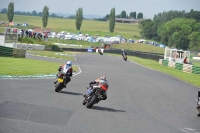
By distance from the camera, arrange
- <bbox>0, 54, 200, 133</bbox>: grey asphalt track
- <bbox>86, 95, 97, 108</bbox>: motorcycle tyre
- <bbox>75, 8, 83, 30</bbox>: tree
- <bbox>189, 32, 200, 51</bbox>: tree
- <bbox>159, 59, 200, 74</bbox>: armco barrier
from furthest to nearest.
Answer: <bbox>75, 8, 83, 30</bbox>: tree
<bbox>189, 32, 200, 51</bbox>: tree
<bbox>159, 59, 200, 74</bbox>: armco barrier
<bbox>86, 95, 97, 108</bbox>: motorcycle tyre
<bbox>0, 54, 200, 133</bbox>: grey asphalt track

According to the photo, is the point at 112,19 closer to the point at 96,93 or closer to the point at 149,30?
the point at 149,30

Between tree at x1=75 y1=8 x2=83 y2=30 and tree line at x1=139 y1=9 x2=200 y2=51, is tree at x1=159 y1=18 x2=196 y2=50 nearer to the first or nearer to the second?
tree line at x1=139 y1=9 x2=200 y2=51

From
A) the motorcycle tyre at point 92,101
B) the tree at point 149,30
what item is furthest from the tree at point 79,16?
the motorcycle tyre at point 92,101

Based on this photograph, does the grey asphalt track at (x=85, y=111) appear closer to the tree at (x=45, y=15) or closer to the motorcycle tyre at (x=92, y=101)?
the motorcycle tyre at (x=92, y=101)

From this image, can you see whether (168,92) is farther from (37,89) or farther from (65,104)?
(65,104)

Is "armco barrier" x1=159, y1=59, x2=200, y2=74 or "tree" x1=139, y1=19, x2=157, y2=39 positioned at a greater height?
"tree" x1=139, y1=19, x2=157, y2=39

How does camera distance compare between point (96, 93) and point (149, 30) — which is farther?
point (149, 30)

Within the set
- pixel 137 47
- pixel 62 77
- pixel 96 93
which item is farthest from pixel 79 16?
pixel 96 93

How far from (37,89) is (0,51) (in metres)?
17.0

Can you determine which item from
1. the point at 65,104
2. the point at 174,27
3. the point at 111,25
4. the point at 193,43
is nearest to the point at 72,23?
the point at 111,25

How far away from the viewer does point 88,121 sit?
1331 centimetres

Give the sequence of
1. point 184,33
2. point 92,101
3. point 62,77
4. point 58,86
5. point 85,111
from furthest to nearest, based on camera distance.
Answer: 1. point 184,33
2. point 58,86
3. point 62,77
4. point 92,101
5. point 85,111

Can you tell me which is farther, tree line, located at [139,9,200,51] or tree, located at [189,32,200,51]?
tree line, located at [139,9,200,51]

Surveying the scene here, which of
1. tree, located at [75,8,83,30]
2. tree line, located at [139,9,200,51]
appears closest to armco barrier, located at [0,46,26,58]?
tree line, located at [139,9,200,51]
